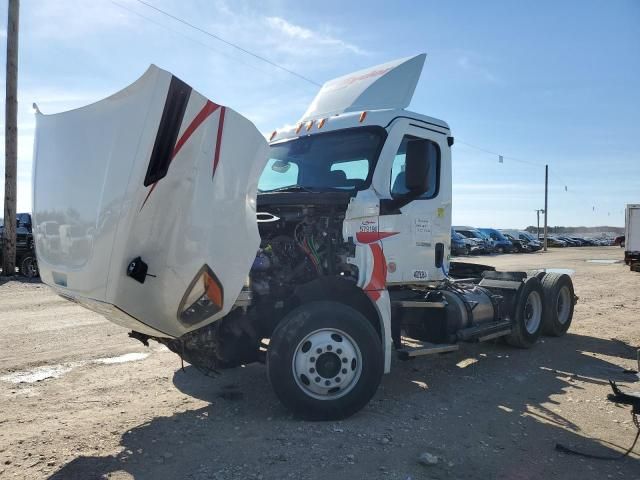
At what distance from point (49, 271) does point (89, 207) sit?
2.39 ft

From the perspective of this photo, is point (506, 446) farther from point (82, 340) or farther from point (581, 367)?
point (82, 340)

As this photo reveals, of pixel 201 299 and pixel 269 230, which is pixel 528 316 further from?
pixel 201 299

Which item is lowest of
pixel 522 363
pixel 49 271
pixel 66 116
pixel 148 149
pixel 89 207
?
pixel 522 363

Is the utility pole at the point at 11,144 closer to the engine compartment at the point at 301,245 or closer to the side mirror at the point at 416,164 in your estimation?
the engine compartment at the point at 301,245

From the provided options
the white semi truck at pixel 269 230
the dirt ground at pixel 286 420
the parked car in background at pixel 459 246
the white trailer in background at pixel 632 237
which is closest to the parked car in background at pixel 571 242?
the parked car in background at pixel 459 246

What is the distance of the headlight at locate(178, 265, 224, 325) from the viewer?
351 cm

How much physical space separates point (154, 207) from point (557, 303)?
22.6 ft

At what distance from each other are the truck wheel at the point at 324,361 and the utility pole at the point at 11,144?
50.3ft

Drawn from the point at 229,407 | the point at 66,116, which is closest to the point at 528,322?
Result: the point at 229,407

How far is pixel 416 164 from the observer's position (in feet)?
16.0

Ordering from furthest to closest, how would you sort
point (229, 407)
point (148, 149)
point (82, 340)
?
1. point (82, 340)
2. point (229, 407)
3. point (148, 149)

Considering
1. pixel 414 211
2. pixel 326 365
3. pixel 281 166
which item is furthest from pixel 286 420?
pixel 281 166

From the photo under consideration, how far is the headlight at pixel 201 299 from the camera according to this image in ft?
11.5

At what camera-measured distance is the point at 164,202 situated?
3406 millimetres
